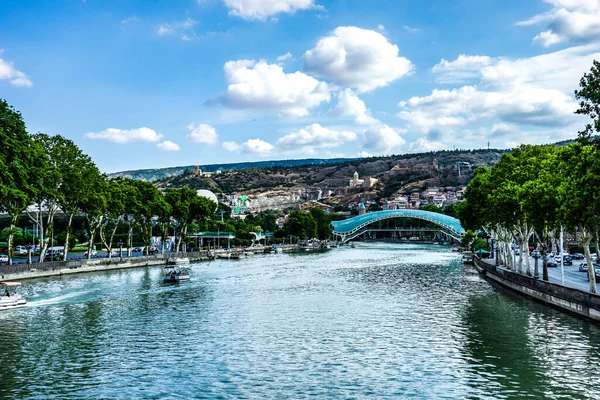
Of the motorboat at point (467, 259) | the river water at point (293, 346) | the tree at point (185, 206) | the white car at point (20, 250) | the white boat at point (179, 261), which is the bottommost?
the river water at point (293, 346)

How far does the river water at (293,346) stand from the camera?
21719 mm

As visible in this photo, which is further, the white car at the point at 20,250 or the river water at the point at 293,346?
the white car at the point at 20,250

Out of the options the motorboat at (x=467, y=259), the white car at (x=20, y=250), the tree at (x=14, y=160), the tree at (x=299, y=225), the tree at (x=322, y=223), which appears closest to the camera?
the tree at (x=14, y=160)

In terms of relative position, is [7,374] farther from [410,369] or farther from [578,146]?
[578,146]

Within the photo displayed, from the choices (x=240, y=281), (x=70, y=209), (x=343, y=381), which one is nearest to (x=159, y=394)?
(x=343, y=381)

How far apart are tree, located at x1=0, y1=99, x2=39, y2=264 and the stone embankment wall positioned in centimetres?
4357

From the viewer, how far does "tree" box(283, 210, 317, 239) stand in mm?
165625

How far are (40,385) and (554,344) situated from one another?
78.4ft

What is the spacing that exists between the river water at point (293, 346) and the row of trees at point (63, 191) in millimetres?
10880

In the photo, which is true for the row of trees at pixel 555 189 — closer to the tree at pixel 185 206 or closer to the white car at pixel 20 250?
the tree at pixel 185 206

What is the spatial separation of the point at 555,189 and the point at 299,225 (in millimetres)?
129470

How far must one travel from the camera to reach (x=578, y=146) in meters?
30.4

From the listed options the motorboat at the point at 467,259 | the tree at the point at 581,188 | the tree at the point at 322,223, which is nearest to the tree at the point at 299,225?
the tree at the point at 322,223

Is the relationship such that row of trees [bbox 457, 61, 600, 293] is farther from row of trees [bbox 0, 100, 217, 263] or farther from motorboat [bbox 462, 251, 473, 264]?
row of trees [bbox 0, 100, 217, 263]
